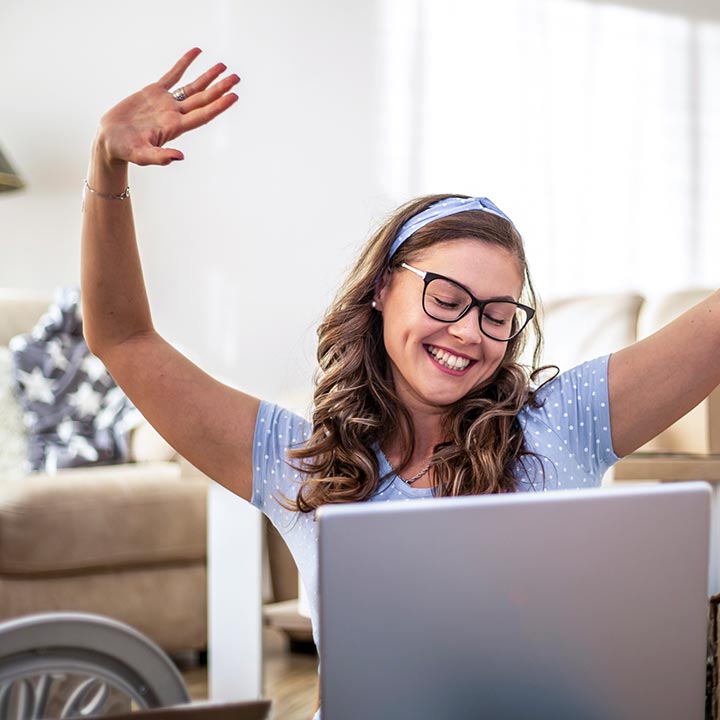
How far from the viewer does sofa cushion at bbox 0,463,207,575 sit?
93.9 inches

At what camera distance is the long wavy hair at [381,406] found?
1031mm

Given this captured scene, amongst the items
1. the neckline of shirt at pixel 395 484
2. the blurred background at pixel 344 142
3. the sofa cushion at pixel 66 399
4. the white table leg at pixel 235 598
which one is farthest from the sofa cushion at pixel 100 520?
the neckline of shirt at pixel 395 484

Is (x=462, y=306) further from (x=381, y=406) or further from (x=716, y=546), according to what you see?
(x=716, y=546)

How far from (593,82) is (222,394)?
10.3 feet

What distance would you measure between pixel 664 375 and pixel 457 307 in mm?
206

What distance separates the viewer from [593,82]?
3.84m

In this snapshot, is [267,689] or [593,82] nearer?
[267,689]

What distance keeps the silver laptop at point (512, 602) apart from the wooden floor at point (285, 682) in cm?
158

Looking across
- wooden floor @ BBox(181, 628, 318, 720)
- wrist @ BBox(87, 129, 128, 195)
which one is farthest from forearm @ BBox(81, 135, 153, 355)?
wooden floor @ BBox(181, 628, 318, 720)

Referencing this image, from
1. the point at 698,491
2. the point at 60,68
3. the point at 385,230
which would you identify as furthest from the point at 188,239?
the point at 698,491

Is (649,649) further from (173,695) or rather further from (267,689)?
(267,689)

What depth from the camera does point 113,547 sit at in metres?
2.49

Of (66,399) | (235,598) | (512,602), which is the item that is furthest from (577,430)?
(66,399)

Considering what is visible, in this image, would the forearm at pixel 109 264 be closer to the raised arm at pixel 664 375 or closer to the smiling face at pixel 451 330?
the smiling face at pixel 451 330
